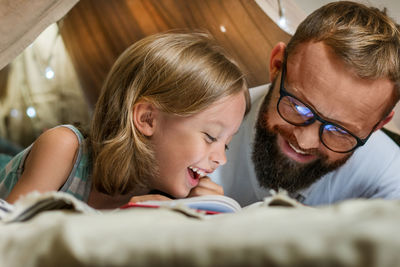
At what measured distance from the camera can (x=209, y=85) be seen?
1.08 metres

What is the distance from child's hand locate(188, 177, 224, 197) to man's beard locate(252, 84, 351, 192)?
135mm

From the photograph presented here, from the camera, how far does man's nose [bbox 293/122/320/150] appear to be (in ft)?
3.46

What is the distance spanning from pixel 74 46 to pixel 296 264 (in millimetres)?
1217

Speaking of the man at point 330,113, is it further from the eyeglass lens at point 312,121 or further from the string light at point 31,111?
the string light at point 31,111

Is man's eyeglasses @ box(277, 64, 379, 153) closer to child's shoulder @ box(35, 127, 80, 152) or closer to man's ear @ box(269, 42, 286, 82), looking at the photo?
man's ear @ box(269, 42, 286, 82)

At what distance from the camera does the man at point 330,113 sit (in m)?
1.01

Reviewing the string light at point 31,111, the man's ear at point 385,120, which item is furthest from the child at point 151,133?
the man's ear at point 385,120

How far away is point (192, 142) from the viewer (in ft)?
3.38

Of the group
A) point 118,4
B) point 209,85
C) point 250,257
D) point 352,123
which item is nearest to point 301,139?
point 352,123

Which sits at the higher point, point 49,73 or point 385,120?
point 49,73

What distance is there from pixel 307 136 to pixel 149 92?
414 millimetres

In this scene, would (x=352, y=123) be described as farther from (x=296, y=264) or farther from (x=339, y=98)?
(x=296, y=264)

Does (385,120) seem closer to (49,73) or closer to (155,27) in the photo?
(155,27)

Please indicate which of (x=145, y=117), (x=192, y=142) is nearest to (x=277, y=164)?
(x=192, y=142)
